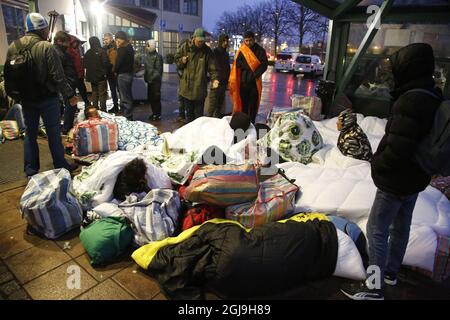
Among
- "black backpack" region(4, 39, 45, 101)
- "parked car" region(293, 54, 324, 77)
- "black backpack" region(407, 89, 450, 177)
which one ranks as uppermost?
"parked car" region(293, 54, 324, 77)

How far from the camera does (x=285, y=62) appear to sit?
76.7ft

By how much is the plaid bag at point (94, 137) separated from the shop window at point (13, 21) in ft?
15.8

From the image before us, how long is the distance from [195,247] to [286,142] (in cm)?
218

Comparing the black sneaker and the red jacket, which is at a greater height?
the red jacket

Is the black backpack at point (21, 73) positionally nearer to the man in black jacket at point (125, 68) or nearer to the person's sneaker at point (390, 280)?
the man in black jacket at point (125, 68)

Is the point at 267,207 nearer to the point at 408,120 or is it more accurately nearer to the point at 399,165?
the point at 399,165

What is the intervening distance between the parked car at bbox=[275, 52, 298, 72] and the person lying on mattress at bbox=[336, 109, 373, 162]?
20.0 m

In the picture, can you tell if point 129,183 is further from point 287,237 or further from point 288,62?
point 288,62

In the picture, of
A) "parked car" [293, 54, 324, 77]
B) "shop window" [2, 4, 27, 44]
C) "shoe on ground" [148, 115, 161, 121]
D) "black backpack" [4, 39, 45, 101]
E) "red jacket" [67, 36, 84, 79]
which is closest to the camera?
"black backpack" [4, 39, 45, 101]

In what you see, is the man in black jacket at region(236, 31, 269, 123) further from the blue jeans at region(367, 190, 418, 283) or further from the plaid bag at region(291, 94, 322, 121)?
the blue jeans at region(367, 190, 418, 283)

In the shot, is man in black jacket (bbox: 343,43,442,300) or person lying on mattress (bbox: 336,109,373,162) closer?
man in black jacket (bbox: 343,43,442,300)

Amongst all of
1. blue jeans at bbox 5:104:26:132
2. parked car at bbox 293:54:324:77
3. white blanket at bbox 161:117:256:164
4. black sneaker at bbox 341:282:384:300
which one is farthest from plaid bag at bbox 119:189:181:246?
parked car at bbox 293:54:324:77

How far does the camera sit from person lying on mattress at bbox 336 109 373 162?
373 cm

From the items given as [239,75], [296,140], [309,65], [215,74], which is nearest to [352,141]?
[296,140]
